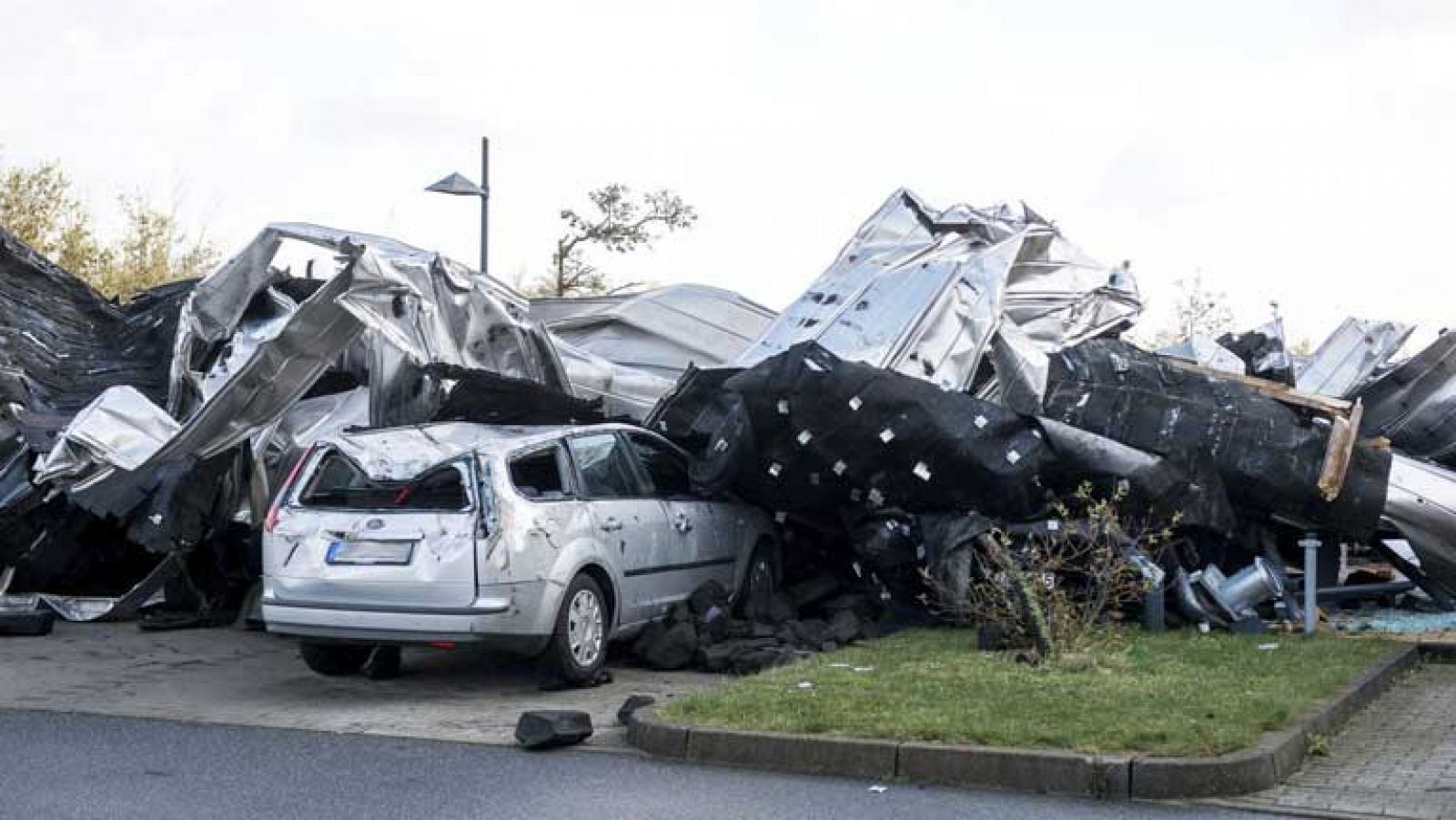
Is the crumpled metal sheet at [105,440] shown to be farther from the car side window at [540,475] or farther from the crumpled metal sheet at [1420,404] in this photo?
the crumpled metal sheet at [1420,404]

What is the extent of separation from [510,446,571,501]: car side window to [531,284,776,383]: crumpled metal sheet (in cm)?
587

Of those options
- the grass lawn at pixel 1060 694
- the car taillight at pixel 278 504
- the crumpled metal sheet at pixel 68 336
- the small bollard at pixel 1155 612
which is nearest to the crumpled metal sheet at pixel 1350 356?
the small bollard at pixel 1155 612

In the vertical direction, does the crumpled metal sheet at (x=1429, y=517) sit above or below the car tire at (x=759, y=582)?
above

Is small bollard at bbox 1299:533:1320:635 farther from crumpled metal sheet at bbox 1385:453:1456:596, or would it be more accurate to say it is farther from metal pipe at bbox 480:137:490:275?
metal pipe at bbox 480:137:490:275

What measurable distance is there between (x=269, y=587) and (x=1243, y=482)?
7079mm

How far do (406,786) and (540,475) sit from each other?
3.30 meters

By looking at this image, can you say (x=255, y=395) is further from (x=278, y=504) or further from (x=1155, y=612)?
(x=1155, y=612)

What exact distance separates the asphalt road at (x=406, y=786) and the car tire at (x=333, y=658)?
198cm

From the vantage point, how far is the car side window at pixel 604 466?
427 inches

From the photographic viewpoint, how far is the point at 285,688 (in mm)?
10445

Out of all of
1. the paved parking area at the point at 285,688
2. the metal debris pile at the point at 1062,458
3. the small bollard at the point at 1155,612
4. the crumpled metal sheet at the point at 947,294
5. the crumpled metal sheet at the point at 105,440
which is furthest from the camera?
the crumpled metal sheet at the point at 947,294

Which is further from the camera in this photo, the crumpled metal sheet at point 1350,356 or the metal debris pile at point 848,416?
the crumpled metal sheet at point 1350,356

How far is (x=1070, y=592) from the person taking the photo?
37.8 feet

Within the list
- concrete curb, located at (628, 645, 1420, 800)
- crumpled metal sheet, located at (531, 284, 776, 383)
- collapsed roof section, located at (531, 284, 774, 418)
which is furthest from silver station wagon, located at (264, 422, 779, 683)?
crumpled metal sheet, located at (531, 284, 776, 383)
